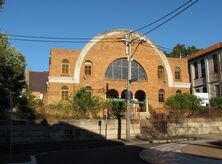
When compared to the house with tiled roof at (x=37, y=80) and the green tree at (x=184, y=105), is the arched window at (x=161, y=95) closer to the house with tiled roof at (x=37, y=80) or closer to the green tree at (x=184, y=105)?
the green tree at (x=184, y=105)

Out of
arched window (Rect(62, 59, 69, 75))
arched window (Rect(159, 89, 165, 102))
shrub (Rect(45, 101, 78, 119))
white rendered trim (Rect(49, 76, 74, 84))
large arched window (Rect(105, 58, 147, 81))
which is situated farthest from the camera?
arched window (Rect(159, 89, 165, 102))

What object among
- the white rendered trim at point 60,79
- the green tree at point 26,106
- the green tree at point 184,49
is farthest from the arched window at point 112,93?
the green tree at point 184,49

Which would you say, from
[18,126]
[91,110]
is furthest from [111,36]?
[18,126]

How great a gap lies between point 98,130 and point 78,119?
1917 millimetres

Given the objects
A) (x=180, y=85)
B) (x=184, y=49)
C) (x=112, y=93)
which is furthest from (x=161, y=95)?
(x=184, y=49)

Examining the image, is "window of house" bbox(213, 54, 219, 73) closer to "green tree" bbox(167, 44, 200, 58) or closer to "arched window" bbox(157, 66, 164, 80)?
"arched window" bbox(157, 66, 164, 80)

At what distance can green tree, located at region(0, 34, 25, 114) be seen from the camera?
26300 mm

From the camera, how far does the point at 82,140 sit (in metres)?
27.9

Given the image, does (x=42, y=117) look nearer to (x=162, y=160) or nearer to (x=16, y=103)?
(x=16, y=103)

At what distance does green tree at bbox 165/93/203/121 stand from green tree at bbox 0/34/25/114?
1481cm

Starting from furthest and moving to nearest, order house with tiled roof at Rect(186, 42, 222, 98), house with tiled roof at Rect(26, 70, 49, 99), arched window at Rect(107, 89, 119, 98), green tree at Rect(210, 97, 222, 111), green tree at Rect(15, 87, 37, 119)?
house with tiled roof at Rect(26, 70, 49, 99), house with tiled roof at Rect(186, 42, 222, 98), arched window at Rect(107, 89, 119, 98), green tree at Rect(210, 97, 222, 111), green tree at Rect(15, 87, 37, 119)

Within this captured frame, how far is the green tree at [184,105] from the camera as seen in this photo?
111 feet

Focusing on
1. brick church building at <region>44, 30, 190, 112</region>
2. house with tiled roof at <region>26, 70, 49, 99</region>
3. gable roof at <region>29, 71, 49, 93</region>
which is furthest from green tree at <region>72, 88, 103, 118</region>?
gable roof at <region>29, 71, 49, 93</region>

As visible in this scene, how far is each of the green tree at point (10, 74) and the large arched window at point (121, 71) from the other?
16.0 metres
